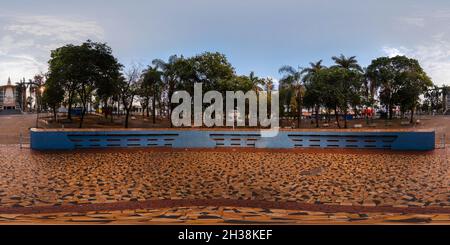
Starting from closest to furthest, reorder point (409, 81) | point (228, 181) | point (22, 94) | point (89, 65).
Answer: point (228, 181) → point (89, 65) → point (409, 81) → point (22, 94)

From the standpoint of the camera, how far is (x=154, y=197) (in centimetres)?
728

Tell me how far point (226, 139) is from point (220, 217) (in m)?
13.9

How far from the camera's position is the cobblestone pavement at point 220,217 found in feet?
17.5

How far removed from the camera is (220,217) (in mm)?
5684

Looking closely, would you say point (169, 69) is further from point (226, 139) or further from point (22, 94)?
point (22, 94)

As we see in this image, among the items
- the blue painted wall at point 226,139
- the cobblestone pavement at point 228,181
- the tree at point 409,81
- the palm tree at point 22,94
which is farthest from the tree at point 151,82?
the palm tree at point 22,94

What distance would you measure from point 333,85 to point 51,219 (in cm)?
3884

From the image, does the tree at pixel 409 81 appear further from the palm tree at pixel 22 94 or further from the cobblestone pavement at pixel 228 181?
the palm tree at pixel 22 94

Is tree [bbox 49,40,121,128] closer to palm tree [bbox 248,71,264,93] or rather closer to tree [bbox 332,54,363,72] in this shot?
palm tree [bbox 248,71,264,93]

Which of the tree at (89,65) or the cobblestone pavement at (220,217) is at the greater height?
the tree at (89,65)

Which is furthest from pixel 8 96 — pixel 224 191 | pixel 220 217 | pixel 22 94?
pixel 220 217

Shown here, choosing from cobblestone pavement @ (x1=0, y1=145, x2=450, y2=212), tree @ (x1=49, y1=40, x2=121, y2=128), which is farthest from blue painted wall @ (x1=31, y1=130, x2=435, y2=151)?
tree @ (x1=49, y1=40, x2=121, y2=128)

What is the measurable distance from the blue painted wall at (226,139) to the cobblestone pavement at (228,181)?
14.1 ft
